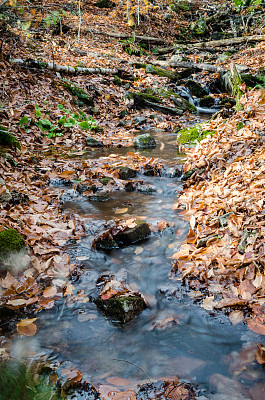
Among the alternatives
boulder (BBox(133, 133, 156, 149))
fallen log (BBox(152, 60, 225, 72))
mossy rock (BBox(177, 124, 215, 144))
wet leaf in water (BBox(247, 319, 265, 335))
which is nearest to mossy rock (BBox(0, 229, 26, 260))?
wet leaf in water (BBox(247, 319, 265, 335))

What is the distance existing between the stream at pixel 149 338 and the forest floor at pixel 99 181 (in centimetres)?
12

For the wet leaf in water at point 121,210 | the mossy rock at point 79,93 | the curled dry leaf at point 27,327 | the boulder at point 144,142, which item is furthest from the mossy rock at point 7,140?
the mossy rock at point 79,93

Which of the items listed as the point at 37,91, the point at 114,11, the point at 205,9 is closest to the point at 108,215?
the point at 37,91

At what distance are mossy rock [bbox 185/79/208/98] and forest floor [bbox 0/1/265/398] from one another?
2366mm

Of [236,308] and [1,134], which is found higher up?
[1,134]

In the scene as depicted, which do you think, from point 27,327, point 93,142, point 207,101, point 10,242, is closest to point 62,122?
point 93,142

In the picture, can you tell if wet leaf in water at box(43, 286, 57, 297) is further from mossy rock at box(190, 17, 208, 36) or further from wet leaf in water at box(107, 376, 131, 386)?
mossy rock at box(190, 17, 208, 36)

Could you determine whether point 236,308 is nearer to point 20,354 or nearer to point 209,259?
point 209,259

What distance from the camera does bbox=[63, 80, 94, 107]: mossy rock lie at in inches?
390

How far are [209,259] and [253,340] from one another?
95 centimetres

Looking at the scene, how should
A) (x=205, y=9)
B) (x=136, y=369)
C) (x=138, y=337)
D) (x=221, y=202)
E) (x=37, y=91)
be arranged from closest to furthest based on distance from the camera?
1. (x=136, y=369)
2. (x=138, y=337)
3. (x=221, y=202)
4. (x=37, y=91)
5. (x=205, y=9)

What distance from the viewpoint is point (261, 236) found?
3.04m

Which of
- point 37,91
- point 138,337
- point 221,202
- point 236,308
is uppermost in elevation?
point 37,91

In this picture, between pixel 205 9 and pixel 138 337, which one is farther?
pixel 205 9
